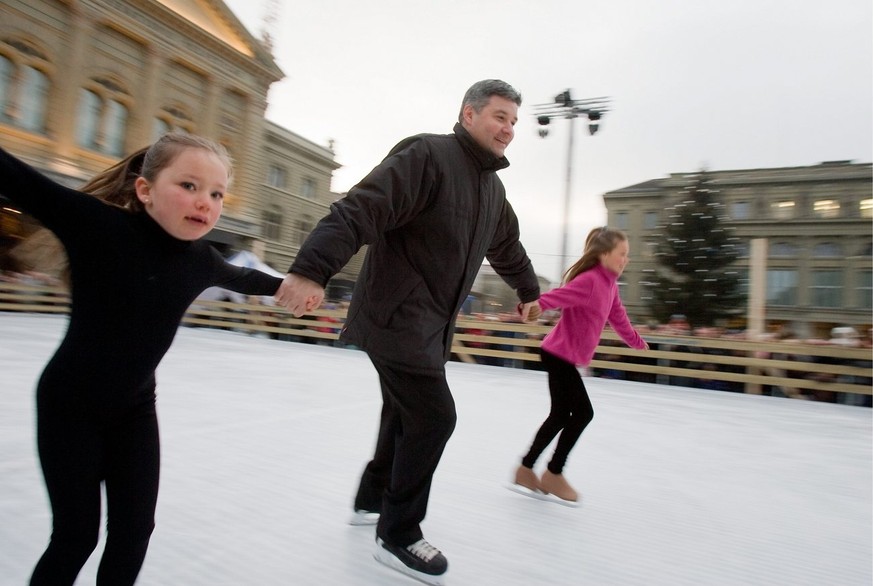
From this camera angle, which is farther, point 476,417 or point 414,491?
point 476,417

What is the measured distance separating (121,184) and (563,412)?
1.89 m

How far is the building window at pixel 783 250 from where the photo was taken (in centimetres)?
2750

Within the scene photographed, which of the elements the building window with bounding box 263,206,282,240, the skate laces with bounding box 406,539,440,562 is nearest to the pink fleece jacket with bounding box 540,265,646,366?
the skate laces with bounding box 406,539,440,562

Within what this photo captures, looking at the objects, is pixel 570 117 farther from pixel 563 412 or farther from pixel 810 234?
pixel 810 234

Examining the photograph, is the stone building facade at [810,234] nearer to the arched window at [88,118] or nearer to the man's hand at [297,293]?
the arched window at [88,118]

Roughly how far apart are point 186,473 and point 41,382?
4.76 feet

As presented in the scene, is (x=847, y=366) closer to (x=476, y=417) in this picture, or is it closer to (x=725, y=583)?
(x=476, y=417)

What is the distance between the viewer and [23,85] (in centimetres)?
1590

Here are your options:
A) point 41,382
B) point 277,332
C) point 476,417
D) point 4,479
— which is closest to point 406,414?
point 41,382

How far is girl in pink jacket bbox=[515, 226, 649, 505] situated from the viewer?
7.97 feet

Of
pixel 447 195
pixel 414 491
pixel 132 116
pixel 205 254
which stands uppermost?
pixel 132 116

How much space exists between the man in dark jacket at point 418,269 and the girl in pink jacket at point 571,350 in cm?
86

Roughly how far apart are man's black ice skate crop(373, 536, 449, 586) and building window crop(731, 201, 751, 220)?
102ft

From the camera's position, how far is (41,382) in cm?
105
